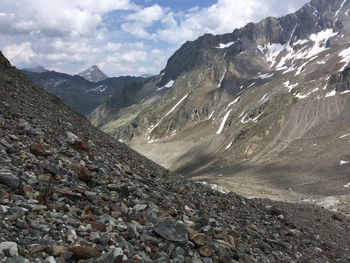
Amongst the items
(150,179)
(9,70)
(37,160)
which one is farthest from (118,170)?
(9,70)

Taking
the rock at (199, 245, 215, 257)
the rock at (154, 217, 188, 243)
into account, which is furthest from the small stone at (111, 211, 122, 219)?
the rock at (199, 245, 215, 257)

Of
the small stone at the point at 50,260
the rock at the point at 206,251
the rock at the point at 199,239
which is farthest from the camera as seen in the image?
the rock at the point at 199,239

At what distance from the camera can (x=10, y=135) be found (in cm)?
1585

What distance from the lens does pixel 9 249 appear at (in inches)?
378

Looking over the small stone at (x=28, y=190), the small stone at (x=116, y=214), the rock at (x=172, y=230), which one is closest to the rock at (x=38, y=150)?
the small stone at (x=28, y=190)

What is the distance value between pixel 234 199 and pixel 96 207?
12020mm

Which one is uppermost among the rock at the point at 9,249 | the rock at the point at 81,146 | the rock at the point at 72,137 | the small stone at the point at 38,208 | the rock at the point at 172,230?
the rock at the point at 72,137

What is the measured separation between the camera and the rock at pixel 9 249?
9.52m

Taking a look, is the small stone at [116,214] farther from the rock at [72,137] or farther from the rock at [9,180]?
the rock at [72,137]

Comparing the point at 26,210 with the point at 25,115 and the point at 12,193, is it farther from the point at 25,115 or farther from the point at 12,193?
the point at 25,115

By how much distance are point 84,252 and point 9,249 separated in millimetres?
1632

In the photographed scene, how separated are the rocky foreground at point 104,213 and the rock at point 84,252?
21 mm

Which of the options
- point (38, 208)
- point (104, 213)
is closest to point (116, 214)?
point (104, 213)

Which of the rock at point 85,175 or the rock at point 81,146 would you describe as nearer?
the rock at point 85,175
